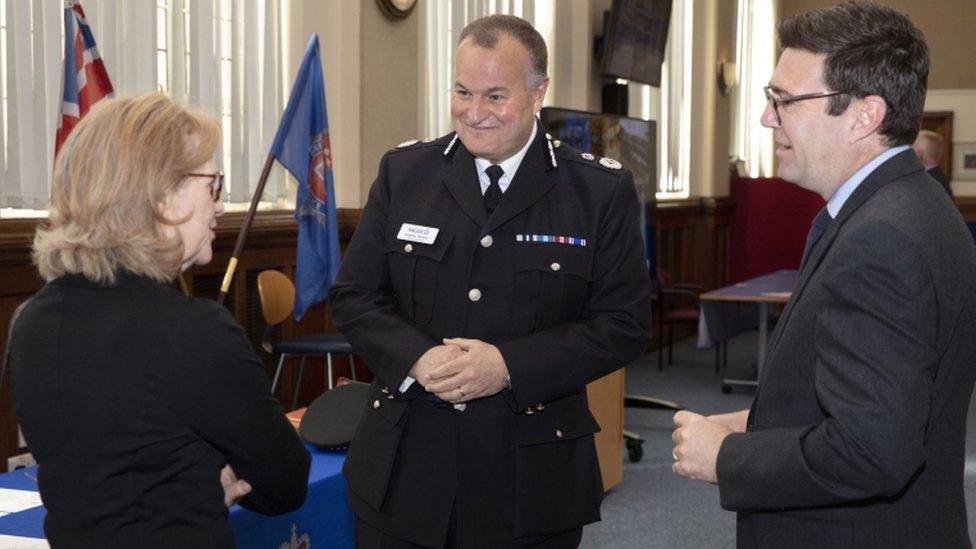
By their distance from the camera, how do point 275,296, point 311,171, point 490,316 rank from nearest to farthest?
1. point 490,316
2. point 311,171
3. point 275,296

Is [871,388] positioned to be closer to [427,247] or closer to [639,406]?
[427,247]

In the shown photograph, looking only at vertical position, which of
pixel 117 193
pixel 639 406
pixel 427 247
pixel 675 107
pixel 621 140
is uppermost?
pixel 675 107

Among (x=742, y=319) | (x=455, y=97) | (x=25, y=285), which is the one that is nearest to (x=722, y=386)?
(x=742, y=319)

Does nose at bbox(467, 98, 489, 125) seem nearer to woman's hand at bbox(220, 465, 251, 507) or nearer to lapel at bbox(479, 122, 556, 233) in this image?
lapel at bbox(479, 122, 556, 233)

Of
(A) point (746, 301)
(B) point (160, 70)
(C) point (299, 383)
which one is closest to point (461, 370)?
(B) point (160, 70)

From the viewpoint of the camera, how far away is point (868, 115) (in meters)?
1.61

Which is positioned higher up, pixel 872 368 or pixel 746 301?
pixel 872 368

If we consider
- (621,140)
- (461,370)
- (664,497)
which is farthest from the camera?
(621,140)

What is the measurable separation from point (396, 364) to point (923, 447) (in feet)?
3.27

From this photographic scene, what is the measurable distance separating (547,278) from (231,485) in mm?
806

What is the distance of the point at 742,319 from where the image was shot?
8406 mm

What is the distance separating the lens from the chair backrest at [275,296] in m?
5.05

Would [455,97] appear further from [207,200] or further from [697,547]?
[697,547]

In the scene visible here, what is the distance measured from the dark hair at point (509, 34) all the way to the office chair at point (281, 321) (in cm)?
278
